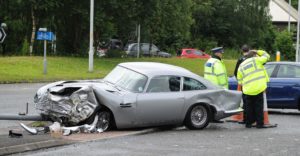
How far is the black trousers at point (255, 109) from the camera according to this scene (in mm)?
13266

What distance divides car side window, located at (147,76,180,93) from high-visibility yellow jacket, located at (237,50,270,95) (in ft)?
5.02

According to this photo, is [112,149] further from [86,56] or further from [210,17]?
[210,17]

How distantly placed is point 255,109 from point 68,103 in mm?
4005

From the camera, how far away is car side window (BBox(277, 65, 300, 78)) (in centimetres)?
1647

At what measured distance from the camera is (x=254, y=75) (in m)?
13.3

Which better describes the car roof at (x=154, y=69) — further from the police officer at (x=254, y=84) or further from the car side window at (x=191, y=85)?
the police officer at (x=254, y=84)

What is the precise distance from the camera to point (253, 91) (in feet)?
43.3

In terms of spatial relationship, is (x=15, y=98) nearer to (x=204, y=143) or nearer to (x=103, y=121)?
(x=103, y=121)

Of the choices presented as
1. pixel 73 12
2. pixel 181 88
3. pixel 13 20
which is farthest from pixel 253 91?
pixel 13 20

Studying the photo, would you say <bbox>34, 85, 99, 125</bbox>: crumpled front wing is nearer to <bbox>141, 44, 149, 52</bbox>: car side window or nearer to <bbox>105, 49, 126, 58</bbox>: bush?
<bbox>105, 49, 126, 58</bbox>: bush

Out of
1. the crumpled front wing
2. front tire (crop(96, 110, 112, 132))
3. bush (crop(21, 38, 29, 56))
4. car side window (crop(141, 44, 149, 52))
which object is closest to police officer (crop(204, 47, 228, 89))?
front tire (crop(96, 110, 112, 132))

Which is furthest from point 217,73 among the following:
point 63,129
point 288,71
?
point 63,129

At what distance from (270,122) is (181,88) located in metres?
2.92

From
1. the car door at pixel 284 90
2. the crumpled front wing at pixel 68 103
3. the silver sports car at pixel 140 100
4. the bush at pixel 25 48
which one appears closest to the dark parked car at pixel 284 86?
the car door at pixel 284 90
